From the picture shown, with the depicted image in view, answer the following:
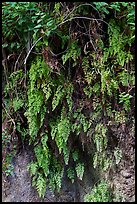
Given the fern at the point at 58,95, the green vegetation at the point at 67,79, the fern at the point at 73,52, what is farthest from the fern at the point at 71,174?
the fern at the point at 73,52

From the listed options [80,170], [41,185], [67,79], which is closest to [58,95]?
[67,79]

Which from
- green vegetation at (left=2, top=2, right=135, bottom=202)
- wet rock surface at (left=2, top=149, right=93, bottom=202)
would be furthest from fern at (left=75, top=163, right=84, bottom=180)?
wet rock surface at (left=2, top=149, right=93, bottom=202)

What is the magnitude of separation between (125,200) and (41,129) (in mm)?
955

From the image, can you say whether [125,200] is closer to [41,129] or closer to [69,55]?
[41,129]

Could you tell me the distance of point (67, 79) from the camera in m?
2.24

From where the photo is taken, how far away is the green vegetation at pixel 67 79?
207 centimetres

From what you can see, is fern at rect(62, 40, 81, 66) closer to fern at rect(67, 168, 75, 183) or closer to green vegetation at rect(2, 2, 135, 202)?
green vegetation at rect(2, 2, 135, 202)

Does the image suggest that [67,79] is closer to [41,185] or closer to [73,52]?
[73,52]

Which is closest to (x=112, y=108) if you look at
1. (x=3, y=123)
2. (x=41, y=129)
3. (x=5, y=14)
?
(x=41, y=129)

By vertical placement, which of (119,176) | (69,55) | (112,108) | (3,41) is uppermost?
(3,41)

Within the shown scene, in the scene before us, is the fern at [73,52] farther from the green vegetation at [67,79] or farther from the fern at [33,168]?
the fern at [33,168]

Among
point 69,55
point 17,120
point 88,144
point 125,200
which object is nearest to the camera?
point 125,200

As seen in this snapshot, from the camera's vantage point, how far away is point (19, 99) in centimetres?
241

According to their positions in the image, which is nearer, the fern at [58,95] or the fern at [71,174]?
the fern at [58,95]
